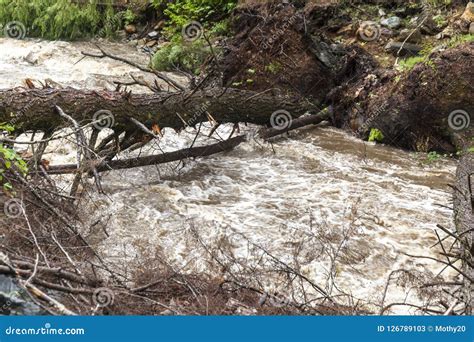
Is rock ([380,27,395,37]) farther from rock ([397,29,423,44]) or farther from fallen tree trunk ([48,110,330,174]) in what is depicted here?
fallen tree trunk ([48,110,330,174])

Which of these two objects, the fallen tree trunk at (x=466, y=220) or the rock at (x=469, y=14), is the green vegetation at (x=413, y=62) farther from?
the fallen tree trunk at (x=466, y=220)

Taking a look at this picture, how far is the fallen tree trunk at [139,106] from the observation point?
19.6 ft

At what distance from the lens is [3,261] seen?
3.04m

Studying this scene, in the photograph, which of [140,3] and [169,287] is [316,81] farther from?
[140,3]

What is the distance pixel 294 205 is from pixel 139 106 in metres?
2.39

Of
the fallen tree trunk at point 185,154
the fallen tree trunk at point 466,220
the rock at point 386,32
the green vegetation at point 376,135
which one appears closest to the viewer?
the fallen tree trunk at point 466,220

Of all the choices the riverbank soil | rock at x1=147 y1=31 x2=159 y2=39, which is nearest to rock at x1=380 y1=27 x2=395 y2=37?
the riverbank soil

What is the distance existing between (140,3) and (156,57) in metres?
3.93

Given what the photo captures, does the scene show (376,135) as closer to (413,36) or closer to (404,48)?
(404,48)

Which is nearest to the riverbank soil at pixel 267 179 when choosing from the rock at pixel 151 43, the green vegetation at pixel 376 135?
the green vegetation at pixel 376 135

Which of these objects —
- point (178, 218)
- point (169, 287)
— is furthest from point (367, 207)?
point (169, 287)

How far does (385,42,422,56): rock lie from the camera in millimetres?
9719

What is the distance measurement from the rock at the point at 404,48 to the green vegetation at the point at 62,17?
30.0ft

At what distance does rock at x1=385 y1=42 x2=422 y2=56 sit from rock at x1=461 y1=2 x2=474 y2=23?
3.01 ft
